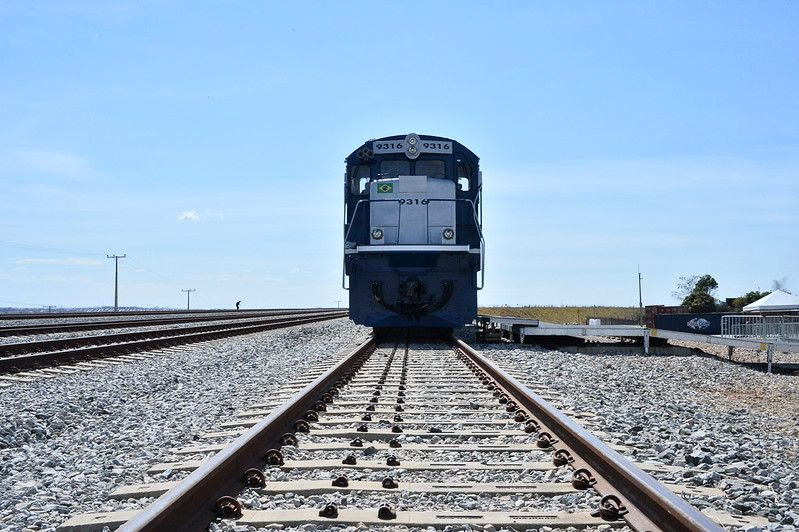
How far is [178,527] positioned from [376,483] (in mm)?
1143

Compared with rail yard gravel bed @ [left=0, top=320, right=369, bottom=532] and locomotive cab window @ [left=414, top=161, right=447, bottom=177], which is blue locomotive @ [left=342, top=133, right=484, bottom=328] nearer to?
locomotive cab window @ [left=414, top=161, right=447, bottom=177]

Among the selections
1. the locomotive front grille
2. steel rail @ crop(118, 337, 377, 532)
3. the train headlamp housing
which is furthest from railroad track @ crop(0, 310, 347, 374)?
steel rail @ crop(118, 337, 377, 532)

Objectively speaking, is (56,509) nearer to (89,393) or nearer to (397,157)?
(89,393)

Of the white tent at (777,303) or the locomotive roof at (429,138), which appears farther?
the white tent at (777,303)


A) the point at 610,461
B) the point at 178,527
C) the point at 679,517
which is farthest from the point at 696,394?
the point at 178,527

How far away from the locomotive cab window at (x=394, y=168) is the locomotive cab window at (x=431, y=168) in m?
0.22

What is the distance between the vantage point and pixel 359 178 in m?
15.8

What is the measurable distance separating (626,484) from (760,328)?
16.4 m

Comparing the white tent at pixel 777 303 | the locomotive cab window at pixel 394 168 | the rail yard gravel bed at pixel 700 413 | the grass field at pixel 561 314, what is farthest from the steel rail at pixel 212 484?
the white tent at pixel 777 303

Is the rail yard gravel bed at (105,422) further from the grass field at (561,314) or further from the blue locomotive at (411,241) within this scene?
the grass field at (561,314)

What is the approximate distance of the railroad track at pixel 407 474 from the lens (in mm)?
3480

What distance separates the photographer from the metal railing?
674 inches

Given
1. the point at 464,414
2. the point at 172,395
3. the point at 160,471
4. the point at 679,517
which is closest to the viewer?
the point at 679,517

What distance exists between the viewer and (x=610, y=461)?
13.3 feet
